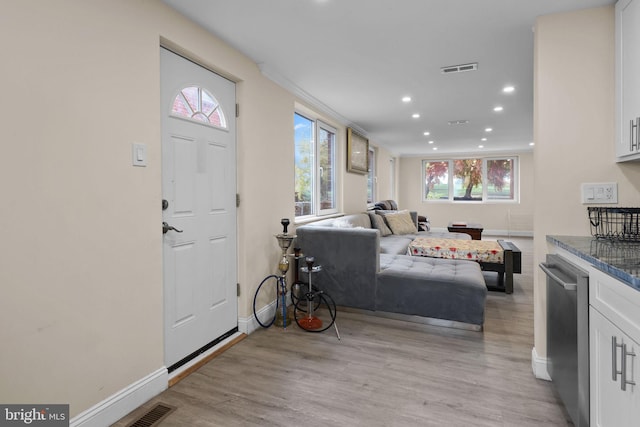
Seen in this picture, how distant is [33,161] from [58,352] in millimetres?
815

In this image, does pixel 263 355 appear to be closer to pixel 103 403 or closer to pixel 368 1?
pixel 103 403

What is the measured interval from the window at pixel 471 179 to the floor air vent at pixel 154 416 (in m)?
8.81

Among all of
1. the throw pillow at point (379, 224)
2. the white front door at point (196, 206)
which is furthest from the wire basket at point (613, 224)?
the throw pillow at point (379, 224)

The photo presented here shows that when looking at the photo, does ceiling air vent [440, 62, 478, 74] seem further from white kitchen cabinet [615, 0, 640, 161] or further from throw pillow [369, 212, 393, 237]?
throw pillow [369, 212, 393, 237]

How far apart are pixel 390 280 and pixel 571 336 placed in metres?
1.57

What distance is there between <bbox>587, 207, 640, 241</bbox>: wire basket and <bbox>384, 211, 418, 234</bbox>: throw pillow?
3.85m

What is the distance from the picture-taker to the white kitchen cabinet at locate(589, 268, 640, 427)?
1124mm

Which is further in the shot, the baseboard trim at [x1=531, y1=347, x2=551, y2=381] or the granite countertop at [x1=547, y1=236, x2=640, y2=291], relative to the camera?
the baseboard trim at [x1=531, y1=347, x2=551, y2=381]

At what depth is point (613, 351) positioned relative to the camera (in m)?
1.25

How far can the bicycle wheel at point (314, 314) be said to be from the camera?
296cm

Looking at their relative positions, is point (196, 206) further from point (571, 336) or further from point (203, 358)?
point (571, 336)

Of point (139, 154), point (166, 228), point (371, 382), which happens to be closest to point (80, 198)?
point (139, 154)

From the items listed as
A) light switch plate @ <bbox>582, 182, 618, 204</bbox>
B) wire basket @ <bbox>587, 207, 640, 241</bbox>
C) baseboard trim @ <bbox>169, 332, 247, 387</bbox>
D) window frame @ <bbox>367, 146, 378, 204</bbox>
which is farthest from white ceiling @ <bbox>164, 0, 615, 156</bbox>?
window frame @ <bbox>367, 146, 378, 204</bbox>

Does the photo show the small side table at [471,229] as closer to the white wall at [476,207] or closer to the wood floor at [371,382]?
the white wall at [476,207]
